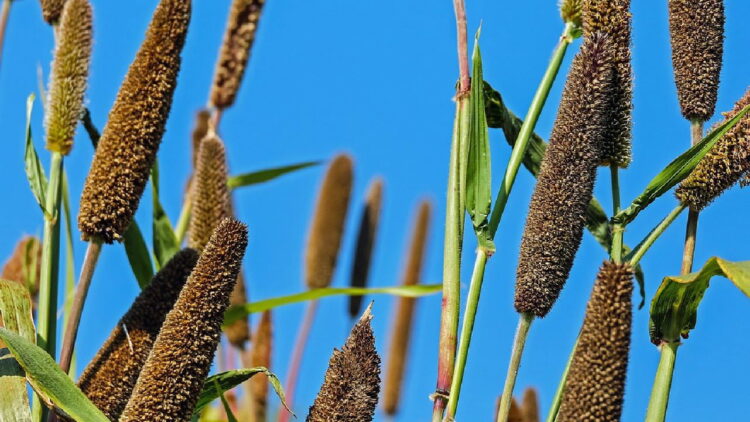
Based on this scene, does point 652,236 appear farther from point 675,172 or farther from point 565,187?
point 565,187

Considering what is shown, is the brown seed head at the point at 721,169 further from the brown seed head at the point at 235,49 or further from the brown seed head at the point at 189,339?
the brown seed head at the point at 235,49

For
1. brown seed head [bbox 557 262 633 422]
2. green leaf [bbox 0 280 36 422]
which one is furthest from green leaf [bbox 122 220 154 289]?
brown seed head [bbox 557 262 633 422]

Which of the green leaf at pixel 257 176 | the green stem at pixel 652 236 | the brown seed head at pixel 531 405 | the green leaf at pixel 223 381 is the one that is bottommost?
the green leaf at pixel 223 381

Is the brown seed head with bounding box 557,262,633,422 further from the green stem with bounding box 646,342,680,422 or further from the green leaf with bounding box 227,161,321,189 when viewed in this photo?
the green leaf with bounding box 227,161,321,189

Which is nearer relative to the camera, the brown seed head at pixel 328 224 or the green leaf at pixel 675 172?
the green leaf at pixel 675 172

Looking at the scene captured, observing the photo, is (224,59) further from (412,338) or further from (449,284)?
(412,338)

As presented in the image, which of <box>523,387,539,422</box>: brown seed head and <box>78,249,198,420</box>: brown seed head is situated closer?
<box>78,249,198,420</box>: brown seed head

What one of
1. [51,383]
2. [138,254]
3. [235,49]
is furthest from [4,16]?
[51,383]

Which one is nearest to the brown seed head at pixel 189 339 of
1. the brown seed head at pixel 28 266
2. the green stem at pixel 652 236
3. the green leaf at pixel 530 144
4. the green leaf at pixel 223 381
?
the green leaf at pixel 223 381
